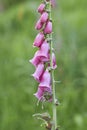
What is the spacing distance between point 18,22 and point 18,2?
201cm

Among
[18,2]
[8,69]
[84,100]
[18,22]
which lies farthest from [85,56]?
[18,2]

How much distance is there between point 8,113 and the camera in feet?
16.2

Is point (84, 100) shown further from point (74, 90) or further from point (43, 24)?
point (43, 24)

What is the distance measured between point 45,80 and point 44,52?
0.13m

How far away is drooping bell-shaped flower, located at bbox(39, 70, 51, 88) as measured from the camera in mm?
2557

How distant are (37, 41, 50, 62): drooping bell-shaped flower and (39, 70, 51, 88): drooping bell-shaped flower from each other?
69 millimetres

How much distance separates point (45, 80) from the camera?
2.56m

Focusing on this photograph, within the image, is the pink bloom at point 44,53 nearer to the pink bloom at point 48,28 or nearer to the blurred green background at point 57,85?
the pink bloom at point 48,28

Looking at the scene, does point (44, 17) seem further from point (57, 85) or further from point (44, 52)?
point (57, 85)

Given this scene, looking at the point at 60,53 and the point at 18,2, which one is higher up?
the point at 18,2

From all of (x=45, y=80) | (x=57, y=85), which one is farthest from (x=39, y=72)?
(x=57, y=85)

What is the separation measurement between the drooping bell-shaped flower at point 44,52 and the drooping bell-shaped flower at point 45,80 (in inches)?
2.7

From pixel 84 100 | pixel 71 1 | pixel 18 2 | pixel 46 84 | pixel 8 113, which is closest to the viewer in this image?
pixel 46 84

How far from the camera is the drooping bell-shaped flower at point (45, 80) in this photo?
2557 millimetres
